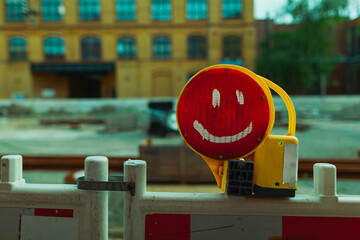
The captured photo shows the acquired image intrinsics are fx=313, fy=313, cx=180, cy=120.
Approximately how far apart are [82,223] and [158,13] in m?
30.4

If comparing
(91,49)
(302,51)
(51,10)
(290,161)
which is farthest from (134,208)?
(51,10)

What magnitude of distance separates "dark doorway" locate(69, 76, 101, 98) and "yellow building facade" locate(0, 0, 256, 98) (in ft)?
10.4

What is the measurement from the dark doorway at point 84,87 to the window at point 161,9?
395 inches

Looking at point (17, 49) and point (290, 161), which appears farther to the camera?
point (17, 49)

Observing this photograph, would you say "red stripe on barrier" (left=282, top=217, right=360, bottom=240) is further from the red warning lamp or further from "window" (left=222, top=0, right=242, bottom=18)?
"window" (left=222, top=0, right=242, bottom=18)

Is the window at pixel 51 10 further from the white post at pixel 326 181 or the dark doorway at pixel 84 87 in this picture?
the white post at pixel 326 181

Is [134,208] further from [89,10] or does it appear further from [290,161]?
[89,10]

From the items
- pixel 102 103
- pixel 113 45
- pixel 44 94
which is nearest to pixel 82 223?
pixel 102 103

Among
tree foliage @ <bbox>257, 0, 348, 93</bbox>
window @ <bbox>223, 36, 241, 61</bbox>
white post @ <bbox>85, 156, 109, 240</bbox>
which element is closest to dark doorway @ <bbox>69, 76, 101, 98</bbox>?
window @ <bbox>223, 36, 241, 61</bbox>

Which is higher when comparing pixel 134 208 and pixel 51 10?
pixel 51 10

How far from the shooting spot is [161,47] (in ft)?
99.2

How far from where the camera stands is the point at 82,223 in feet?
5.63

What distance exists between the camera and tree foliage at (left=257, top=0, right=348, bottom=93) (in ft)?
73.6

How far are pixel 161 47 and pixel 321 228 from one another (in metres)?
29.7
